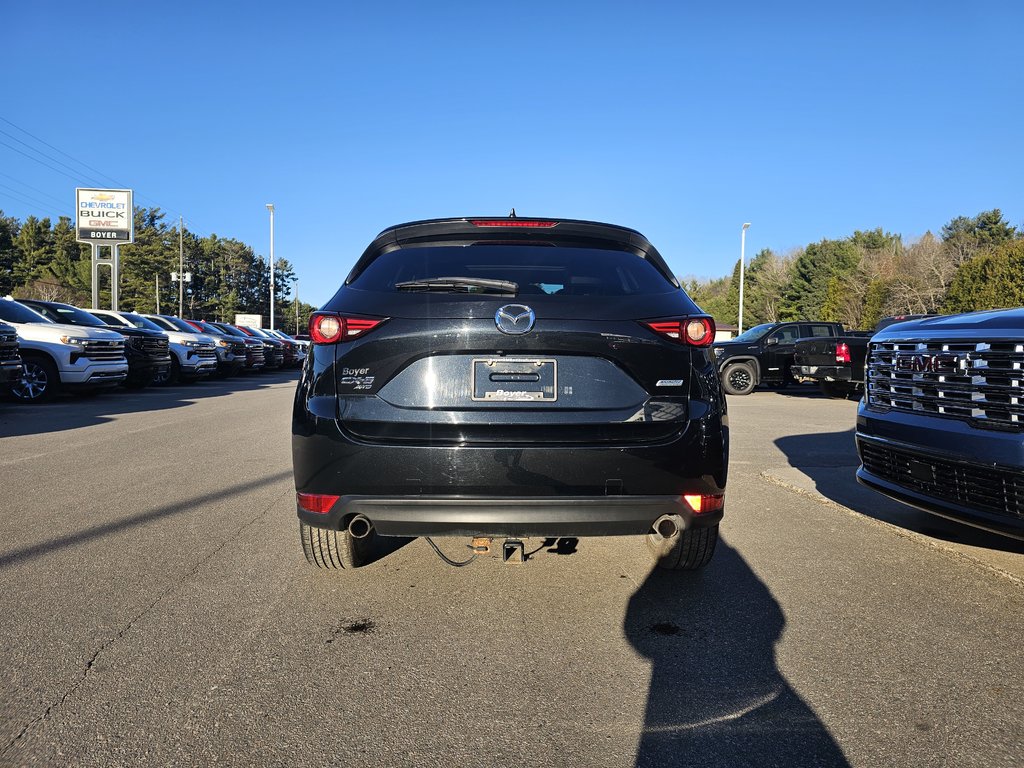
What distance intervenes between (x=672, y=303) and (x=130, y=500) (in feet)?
14.3

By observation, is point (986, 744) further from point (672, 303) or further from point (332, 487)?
point (332, 487)

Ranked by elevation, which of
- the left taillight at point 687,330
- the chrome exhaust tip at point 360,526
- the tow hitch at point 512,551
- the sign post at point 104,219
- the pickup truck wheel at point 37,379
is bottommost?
the tow hitch at point 512,551

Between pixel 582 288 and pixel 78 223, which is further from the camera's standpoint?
pixel 78 223

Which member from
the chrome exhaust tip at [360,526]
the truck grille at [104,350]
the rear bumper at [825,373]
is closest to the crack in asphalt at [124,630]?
the chrome exhaust tip at [360,526]

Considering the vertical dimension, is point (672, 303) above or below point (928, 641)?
above

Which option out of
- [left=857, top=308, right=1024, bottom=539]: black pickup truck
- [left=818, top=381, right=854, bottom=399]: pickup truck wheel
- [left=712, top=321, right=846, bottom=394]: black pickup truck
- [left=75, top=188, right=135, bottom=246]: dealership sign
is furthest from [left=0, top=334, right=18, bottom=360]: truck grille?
[left=75, top=188, right=135, bottom=246]: dealership sign

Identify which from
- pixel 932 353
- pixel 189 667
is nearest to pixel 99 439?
pixel 189 667

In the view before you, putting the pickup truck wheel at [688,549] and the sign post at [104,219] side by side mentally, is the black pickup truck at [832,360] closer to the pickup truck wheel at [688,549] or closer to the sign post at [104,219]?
the pickup truck wheel at [688,549]

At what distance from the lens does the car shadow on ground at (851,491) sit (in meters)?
4.53

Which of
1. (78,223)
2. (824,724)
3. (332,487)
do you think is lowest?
(824,724)

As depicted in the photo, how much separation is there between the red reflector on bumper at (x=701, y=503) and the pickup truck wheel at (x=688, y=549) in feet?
1.19

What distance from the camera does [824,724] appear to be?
233cm

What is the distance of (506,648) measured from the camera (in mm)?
2896

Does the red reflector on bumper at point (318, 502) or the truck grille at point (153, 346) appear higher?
the truck grille at point (153, 346)
